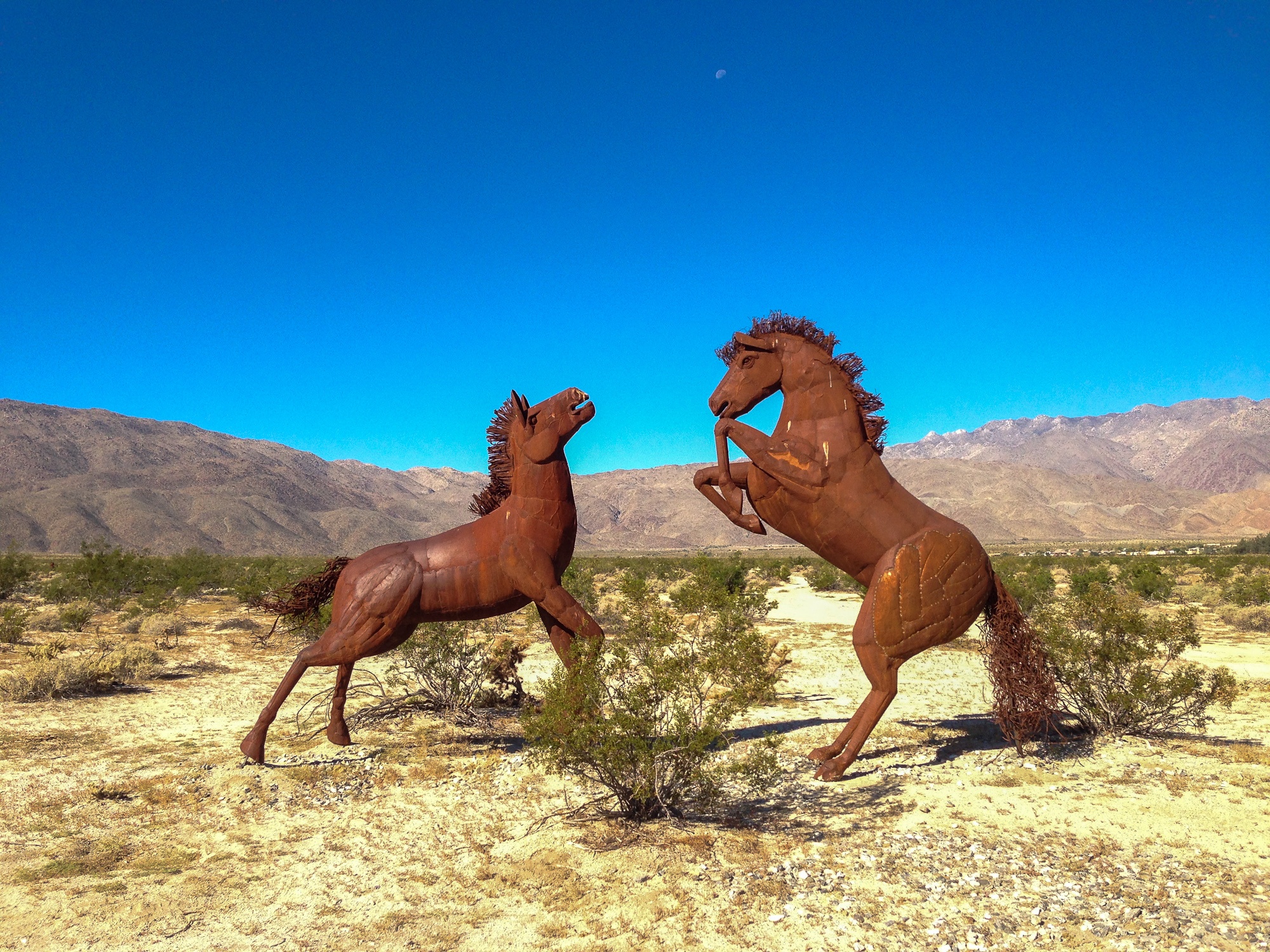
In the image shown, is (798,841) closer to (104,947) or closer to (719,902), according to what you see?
(719,902)

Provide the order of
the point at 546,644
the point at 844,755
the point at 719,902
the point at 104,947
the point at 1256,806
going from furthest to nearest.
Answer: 1. the point at 546,644
2. the point at 844,755
3. the point at 1256,806
4. the point at 719,902
5. the point at 104,947

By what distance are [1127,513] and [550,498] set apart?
130506mm

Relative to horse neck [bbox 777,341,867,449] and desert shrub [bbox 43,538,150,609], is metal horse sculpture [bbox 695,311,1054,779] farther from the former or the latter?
desert shrub [bbox 43,538,150,609]

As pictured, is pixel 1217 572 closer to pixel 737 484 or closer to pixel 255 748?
pixel 737 484

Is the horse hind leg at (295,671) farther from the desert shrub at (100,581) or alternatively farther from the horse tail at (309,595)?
the desert shrub at (100,581)

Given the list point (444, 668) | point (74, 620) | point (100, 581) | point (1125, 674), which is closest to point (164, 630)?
point (74, 620)

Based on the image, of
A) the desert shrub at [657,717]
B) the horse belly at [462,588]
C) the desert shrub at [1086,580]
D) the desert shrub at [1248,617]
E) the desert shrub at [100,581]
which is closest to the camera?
the desert shrub at [657,717]

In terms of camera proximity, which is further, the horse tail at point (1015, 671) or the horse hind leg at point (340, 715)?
the horse hind leg at point (340, 715)

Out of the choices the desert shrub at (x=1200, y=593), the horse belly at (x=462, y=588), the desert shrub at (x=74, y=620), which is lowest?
the desert shrub at (x=1200, y=593)

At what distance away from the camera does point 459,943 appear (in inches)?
148

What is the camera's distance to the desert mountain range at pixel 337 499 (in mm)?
72188

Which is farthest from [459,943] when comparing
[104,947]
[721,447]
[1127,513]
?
[1127,513]

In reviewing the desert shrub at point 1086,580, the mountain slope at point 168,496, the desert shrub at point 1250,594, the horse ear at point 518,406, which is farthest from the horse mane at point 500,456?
the mountain slope at point 168,496

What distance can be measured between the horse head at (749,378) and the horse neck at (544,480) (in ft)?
5.18
